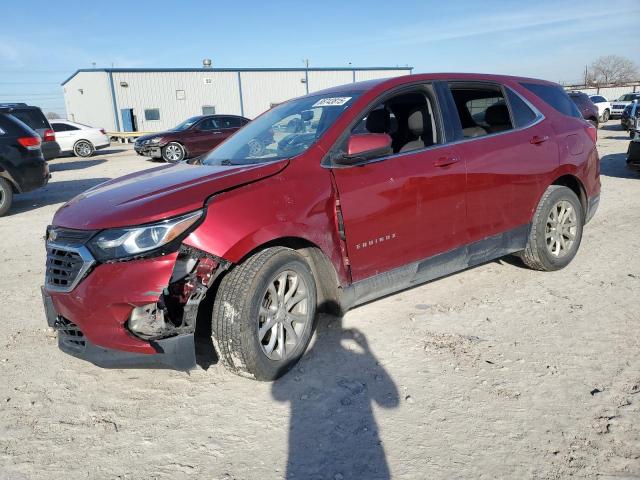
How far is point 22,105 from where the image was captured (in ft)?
50.8

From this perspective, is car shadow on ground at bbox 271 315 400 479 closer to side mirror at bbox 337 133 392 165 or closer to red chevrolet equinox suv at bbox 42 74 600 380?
red chevrolet equinox suv at bbox 42 74 600 380

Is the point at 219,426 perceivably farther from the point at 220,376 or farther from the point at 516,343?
the point at 516,343

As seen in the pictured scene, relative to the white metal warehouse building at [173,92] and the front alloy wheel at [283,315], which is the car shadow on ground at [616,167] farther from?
the white metal warehouse building at [173,92]

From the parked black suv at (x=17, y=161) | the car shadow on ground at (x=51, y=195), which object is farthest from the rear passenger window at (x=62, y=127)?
the parked black suv at (x=17, y=161)

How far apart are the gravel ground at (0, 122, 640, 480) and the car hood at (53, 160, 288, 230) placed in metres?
1.07

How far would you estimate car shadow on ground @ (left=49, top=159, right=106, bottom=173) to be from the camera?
16370 mm

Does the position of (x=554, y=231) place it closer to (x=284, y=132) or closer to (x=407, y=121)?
(x=407, y=121)

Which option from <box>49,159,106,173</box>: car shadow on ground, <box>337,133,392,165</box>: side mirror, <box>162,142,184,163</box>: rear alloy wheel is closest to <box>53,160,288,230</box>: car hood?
<box>337,133,392,165</box>: side mirror

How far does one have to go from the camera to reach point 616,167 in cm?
1170

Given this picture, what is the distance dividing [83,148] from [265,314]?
1966 cm

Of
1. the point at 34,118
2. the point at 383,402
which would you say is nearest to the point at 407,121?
the point at 383,402

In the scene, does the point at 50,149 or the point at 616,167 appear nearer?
the point at 616,167

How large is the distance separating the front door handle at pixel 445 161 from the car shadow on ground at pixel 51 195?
8043 millimetres

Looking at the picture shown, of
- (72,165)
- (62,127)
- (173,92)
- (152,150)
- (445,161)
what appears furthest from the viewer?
(173,92)
